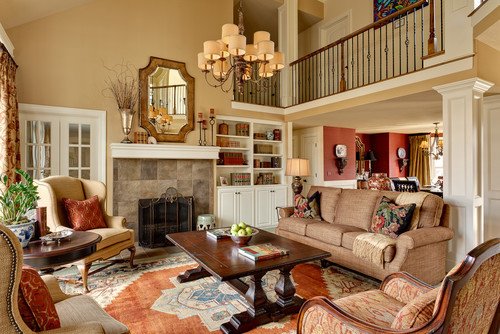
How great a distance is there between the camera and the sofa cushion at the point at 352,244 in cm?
293

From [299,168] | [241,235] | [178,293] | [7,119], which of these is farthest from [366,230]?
[7,119]

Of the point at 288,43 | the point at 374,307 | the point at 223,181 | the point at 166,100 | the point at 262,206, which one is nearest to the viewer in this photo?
the point at 374,307

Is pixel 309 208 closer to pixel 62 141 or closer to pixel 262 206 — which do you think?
pixel 262 206

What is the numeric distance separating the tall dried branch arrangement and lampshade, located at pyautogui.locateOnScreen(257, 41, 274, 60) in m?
2.83

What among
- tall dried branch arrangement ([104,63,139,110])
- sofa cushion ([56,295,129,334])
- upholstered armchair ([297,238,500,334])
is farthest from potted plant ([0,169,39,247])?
tall dried branch arrangement ([104,63,139,110])

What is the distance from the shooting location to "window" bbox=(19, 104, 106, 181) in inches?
171

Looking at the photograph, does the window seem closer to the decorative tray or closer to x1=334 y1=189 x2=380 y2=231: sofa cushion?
the decorative tray

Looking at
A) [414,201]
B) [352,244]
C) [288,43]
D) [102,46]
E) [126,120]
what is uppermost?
[288,43]

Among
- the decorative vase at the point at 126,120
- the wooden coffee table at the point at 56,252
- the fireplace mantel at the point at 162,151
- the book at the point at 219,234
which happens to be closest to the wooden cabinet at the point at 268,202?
the fireplace mantel at the point at 162,151

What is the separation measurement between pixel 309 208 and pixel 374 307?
107 inches

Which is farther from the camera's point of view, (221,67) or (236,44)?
(221,67)

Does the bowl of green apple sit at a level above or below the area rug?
above

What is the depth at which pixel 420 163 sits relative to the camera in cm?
1057

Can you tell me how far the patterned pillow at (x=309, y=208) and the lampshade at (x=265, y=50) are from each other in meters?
2.30
